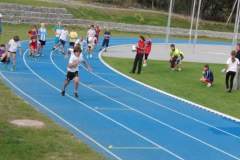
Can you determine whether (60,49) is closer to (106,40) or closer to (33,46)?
(106,40)

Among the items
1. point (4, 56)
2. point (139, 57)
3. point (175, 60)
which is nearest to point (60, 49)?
point (175, 60)

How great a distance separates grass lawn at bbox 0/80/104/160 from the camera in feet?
39.9

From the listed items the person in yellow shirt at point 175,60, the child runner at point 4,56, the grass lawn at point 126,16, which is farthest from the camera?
the grass lawn at point 126,16

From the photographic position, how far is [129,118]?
17.8 metres

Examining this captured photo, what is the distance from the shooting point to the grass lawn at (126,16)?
60.1m

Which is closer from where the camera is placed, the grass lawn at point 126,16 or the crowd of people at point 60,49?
the crowd of people at point 60,49

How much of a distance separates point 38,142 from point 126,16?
5269cm

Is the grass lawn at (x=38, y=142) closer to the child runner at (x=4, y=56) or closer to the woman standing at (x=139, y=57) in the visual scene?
the child runner at (x=4, y=56)

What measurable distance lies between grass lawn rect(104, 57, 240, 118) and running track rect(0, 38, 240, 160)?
96 cm

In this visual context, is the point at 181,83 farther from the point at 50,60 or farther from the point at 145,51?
the point at 50,60

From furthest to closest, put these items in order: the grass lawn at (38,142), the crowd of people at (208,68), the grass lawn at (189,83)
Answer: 1. the crowd of people at (208,68)
2. the grass lawn at (189,83)
3. the grass lawn at (38,142)

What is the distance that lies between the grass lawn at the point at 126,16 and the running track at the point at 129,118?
112ft

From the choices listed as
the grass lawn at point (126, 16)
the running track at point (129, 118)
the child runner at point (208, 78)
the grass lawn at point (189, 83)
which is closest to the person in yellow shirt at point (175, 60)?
the grass lawn at point (189, 83)

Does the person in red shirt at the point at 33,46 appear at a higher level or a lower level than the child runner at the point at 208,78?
higher
